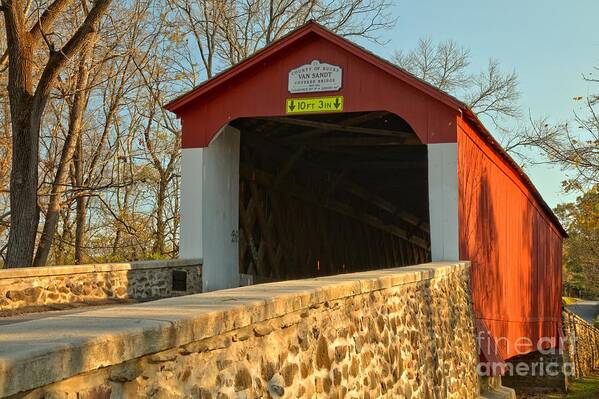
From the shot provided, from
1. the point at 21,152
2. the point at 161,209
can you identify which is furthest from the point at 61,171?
the point at 161,209

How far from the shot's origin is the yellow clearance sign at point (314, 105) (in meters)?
9.63

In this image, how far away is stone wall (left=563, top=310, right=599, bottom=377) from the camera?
71.5 feet

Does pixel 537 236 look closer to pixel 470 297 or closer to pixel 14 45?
pixel 470 297

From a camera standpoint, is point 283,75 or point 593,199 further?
point 593,199

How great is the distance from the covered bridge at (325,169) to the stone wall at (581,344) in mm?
6294

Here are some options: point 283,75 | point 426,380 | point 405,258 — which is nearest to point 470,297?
point 426,380

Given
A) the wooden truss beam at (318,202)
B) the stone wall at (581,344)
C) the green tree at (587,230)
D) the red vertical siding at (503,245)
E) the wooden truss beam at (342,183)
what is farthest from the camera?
the stone wall at (581,344)

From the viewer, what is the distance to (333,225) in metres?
16.2

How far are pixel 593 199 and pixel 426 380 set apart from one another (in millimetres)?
10230

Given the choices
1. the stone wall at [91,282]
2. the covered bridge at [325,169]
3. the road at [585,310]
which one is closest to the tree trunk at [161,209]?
the covered bridge at [325,169]

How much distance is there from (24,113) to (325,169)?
6992mm

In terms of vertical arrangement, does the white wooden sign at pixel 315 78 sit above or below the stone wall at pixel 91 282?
above

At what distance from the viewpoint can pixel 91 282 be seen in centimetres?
798

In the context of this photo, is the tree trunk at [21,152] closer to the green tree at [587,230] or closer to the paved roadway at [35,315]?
the paved roadway at [35,315]
